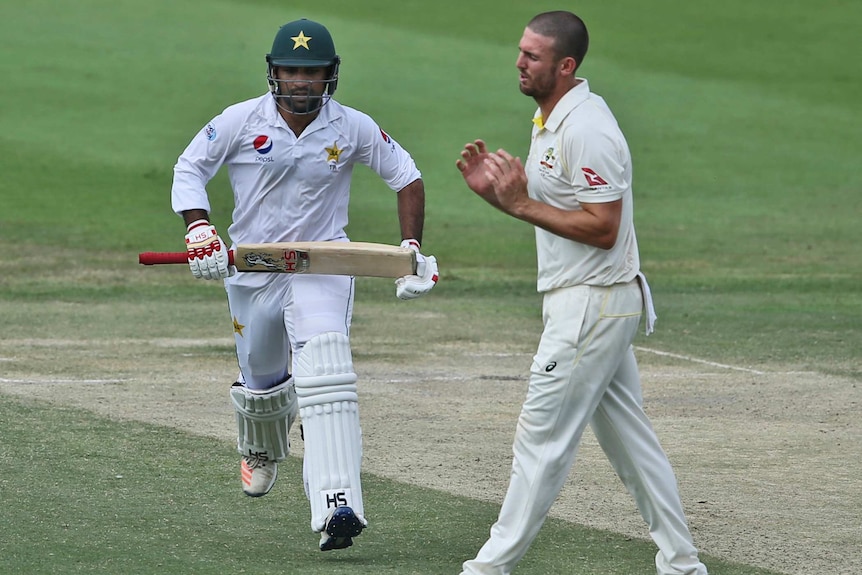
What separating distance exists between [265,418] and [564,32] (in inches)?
103

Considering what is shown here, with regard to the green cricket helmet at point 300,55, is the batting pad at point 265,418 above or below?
below

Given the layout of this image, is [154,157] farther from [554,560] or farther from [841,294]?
[554,560]

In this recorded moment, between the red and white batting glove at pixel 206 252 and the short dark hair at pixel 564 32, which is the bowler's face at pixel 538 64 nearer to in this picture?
the short dark hair at pixel 564 32

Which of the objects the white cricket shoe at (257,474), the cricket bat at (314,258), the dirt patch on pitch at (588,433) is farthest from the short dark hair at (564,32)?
the white cricket shoe at (257,474)

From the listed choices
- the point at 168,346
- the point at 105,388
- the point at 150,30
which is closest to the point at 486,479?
the point at 105,388

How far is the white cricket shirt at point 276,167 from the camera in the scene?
6.70 metres

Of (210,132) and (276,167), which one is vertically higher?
(210,132)

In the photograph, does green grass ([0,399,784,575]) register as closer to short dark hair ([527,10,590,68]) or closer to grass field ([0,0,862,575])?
grass field ([0,0,862,575])

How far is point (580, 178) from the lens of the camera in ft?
17.7

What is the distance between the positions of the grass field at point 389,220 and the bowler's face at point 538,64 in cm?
183

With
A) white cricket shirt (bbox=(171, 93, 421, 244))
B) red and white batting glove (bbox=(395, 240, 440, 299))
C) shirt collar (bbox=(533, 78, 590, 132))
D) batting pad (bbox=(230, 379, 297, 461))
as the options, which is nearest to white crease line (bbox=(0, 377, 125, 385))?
batting pad (bbox=(230, 379, 297, 461))

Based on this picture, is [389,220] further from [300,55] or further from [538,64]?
[538,64]

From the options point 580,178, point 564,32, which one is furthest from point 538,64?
point 580,178

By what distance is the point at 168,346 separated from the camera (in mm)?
11969
